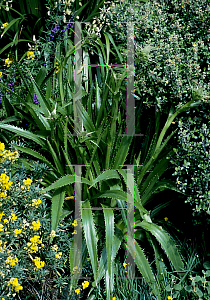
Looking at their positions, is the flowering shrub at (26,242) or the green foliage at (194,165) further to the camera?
the green foliage at (194,165)

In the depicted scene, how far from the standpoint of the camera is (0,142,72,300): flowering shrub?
1.54 metres

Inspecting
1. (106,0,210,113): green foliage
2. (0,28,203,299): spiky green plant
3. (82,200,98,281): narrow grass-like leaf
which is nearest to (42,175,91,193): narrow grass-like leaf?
(0,28,203,299): spiky green plant

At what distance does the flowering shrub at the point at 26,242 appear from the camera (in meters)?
1.54

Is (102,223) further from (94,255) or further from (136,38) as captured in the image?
(136,38)

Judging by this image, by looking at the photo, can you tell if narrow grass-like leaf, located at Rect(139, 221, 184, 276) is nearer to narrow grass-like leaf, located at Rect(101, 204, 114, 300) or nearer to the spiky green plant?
the spiky green plant

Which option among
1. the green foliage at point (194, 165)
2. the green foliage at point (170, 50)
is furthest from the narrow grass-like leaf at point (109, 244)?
the green foliage at point (170, 50)

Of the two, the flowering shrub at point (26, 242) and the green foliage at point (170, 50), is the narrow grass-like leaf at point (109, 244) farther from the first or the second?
the green foliage at point (170, 50)

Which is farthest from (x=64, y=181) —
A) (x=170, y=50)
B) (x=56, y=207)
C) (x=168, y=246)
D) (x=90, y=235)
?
(x=170, y=50)

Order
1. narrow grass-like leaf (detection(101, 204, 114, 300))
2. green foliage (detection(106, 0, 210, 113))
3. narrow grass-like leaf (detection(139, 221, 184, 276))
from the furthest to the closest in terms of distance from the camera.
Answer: green foliage (detection(106, 0, 210, 113)) < narrow grass-like leaf (detection(139, 221, 184, 276)) < narrow grass-like leaf (detection(101, 204, 114, 300))

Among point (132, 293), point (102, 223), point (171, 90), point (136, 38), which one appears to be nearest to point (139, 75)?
point (171, 90)

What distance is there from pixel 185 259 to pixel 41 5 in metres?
2.91

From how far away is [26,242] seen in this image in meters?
1.77

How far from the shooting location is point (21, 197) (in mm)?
1763

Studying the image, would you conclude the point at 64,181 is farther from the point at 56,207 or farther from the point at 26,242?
the point at 26,242
